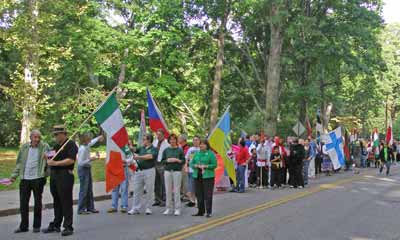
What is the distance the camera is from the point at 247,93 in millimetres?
39406

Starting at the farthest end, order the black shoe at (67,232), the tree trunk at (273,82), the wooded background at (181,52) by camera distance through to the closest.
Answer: the tree trunk at (273,82)
the wooded background at (181,52)
the black shoe at (67,232)

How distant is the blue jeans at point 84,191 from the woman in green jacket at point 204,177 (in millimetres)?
2384

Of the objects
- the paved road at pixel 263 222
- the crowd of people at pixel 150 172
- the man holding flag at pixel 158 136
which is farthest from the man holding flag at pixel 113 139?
the man holding flag at pixel 158 136

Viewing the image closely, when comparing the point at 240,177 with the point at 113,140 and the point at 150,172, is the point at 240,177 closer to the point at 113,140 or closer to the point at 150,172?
the point at 150,172

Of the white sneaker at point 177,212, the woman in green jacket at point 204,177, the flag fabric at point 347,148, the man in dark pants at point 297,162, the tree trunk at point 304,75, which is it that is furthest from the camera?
the tree trunk at point 304,75

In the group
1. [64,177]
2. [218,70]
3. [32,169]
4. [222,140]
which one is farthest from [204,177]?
[218,70]

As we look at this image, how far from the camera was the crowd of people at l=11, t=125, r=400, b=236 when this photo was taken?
9.49 metres

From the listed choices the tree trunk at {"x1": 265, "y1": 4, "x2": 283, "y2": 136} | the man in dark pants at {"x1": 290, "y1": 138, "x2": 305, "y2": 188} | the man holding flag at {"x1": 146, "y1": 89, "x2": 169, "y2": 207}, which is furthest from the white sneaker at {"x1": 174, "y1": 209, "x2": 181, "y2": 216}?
the tree trunk at {"x1": 265, "y1": 4, "x2": 283, "y2": 136}

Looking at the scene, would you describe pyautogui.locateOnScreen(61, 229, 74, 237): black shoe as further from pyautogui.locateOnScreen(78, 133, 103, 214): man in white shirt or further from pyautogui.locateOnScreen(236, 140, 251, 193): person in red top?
pyautogui.locateOnScreen(236, 140, 251, 193): person in red top

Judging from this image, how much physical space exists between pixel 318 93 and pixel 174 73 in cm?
951

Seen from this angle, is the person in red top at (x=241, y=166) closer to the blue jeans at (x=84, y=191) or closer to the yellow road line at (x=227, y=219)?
the yellow road line at (x=227, y=219)

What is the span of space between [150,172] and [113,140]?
1172mm

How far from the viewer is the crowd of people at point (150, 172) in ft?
31.1

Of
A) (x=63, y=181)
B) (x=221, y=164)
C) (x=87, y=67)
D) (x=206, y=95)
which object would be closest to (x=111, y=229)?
(x=63, y=181)
